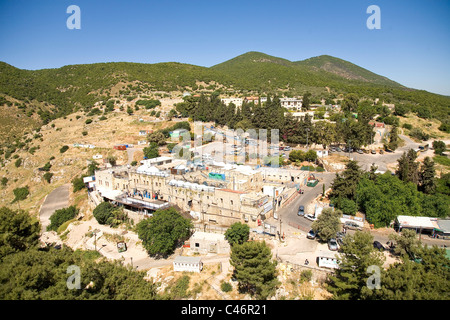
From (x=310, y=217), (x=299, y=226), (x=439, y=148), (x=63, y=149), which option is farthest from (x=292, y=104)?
(x=63, y=149)

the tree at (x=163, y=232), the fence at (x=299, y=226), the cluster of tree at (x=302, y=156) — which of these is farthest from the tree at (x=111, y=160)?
the fence at (x=299, y=226)

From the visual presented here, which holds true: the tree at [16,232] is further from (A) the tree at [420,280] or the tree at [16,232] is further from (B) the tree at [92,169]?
(A) the tree at [420,280]

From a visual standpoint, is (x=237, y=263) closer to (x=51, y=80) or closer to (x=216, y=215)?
(x=216, y=215)

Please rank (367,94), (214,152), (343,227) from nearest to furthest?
(343,227), (214,152), (367,94)

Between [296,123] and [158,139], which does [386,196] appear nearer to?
[296,123]
